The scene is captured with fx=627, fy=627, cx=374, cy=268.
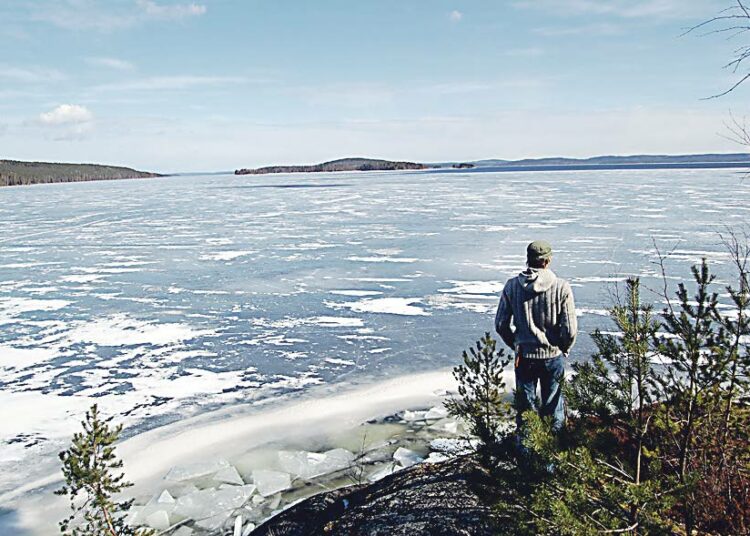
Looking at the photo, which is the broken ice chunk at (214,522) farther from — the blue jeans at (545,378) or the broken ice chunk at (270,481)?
the blue jeans at (545,378)

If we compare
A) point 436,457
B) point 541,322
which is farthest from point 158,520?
point 541,322

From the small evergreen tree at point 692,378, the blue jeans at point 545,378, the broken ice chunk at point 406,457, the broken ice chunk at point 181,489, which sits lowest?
the broken ice chunk at point 181,489

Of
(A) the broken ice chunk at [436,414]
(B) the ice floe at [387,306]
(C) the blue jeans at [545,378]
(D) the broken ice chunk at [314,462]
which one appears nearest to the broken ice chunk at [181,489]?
(D) the broken ice chunk at [314,462]

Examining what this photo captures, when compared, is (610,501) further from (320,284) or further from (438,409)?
(320,284)

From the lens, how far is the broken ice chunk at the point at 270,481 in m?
4.85

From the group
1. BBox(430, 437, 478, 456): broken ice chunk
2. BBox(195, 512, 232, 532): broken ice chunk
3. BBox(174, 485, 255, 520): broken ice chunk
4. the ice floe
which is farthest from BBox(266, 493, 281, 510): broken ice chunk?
the ice floe

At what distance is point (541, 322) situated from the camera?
13.3 ft

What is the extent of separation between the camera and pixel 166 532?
4.34m

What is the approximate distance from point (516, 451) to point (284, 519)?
2.11m

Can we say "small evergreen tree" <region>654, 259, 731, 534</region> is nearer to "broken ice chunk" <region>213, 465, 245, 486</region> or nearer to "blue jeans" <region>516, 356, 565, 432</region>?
"blue jeans" <region>516, 356, 565, 432</region>

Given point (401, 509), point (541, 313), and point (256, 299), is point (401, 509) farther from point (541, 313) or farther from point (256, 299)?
point (256, 299)

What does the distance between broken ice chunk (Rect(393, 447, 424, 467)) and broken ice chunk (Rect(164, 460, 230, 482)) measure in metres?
1.42

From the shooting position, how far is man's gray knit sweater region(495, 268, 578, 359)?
13.1 feet

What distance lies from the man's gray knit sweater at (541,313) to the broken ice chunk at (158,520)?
8.95ft
